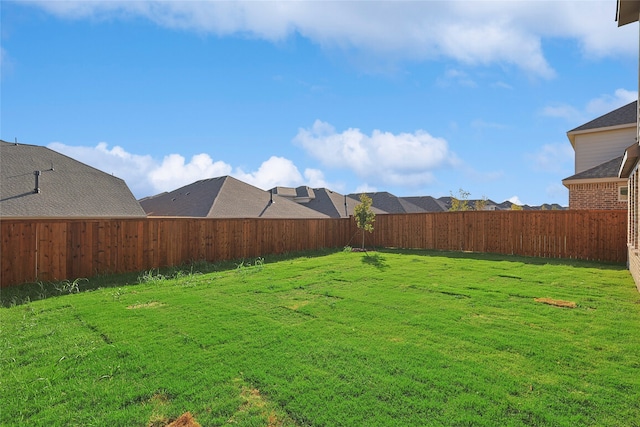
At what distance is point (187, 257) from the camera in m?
10.8

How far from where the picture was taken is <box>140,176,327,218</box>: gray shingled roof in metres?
18.2

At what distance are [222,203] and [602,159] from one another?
18238mm

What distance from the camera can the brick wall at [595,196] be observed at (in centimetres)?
1299

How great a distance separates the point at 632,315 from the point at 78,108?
13.9m

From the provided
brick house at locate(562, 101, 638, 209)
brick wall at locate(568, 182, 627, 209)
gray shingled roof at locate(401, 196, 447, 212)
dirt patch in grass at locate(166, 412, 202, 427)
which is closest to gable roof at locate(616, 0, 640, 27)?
brick house at locate(562, 101, 638, 209)

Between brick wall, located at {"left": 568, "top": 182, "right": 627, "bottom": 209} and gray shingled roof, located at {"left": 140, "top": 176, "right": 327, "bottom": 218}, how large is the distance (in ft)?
44.4

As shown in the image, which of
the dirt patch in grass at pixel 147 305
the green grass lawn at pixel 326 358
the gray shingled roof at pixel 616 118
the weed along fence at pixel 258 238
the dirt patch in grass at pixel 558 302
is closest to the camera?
the green grass lawn at pixel 326 358

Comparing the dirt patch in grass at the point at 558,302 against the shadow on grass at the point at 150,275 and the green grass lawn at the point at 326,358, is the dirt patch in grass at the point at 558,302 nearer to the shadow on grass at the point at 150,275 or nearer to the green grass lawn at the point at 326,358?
the green grass lawn at the point at 326,358

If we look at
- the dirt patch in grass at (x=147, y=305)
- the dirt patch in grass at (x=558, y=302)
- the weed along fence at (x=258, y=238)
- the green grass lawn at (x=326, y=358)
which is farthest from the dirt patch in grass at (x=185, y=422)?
the weed along fence at (x=258, y=238)

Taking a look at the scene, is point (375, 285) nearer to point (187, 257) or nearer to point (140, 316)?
point (140, 316)

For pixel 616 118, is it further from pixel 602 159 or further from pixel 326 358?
pixel 326 358

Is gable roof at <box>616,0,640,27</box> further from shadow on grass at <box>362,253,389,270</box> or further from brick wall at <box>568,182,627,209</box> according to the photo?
shadow on grass at <box>362,253,389,270</box>

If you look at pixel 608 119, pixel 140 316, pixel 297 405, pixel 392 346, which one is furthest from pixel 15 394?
pixel 608 119

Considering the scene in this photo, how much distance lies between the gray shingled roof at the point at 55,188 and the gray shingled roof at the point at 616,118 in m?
21.4
